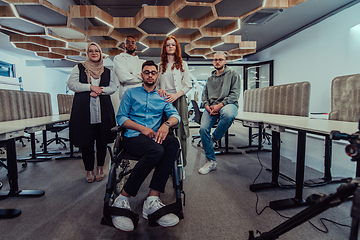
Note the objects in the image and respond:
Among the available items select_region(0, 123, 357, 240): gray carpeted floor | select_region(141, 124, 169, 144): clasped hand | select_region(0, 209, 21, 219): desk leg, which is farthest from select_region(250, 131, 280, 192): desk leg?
select_region(0, 209, 21, 219): desk leg

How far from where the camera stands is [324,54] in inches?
195

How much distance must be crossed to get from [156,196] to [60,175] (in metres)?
1.74

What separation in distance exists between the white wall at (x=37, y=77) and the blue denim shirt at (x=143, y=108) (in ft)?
28.0

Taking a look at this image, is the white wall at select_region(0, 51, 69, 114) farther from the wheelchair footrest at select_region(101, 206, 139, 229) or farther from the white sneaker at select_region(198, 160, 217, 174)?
the wheelchair footrest at select_region(101, 206, 139, 229)

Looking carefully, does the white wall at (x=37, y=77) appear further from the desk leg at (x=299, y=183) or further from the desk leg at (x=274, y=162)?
the desk leg at (x=299, y=183)

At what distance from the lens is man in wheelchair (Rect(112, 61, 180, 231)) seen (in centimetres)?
128

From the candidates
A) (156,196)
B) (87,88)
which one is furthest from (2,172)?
(156,196)

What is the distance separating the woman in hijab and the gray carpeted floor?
500 mm

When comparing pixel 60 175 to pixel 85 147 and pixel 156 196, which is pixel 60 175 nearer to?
pixel 85 147

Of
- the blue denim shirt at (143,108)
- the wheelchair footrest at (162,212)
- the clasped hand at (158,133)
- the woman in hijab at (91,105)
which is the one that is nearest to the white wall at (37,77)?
the woman in hijab at (91,105)

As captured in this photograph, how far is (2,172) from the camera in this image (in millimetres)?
2531

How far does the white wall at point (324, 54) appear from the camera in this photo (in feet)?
13.8

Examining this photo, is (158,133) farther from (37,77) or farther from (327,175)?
(37,77)

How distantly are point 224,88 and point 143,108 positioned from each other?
1.27m
